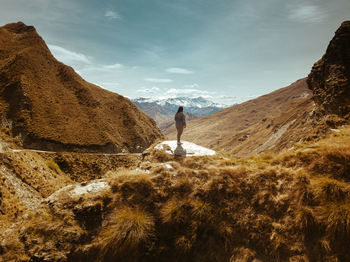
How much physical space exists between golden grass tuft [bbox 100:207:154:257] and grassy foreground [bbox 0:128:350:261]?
0.11ft

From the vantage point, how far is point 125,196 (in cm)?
783

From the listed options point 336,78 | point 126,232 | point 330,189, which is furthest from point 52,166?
point 336,78

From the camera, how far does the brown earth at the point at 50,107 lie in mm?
74638

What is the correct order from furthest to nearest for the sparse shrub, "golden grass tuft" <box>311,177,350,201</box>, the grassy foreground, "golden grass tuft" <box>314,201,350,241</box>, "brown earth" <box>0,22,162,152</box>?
"brown earth" <box>0,22,162,152</box>, the sparse shrub, "golden grass tuft" <box>311,177,350,201</box>, the grassy foreground, "golden grass tuft" <box>314,201,350,241</box>

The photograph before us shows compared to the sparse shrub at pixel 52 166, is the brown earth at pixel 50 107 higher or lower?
higher

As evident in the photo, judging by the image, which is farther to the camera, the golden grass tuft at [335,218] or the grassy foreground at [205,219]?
the grassy foreground at [205,219]

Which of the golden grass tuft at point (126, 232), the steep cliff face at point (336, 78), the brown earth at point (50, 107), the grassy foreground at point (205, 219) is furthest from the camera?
the brown earth at point (50, 107)

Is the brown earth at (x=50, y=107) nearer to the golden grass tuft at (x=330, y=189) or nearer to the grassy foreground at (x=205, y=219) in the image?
the grassy foreground at (x=205, y=219)

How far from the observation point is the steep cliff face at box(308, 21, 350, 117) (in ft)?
63.2

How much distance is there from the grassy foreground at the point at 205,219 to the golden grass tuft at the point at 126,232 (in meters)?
0.03

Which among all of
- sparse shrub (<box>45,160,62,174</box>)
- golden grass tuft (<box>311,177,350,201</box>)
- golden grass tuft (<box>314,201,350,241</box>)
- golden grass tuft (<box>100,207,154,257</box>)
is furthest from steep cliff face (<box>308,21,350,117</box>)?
sparse shrub (<box>45,160,62,174</box>)

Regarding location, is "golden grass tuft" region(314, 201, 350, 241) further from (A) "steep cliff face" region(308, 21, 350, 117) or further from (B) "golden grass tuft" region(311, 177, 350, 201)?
(A) "steep cliff face" region(308, 21, 350, 117)

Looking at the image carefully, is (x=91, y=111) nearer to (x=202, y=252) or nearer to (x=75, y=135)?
(x=75, y=135)

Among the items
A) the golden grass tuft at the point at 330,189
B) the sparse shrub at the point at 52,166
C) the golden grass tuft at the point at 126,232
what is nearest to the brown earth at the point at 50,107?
the sparse shrub at the point at 52,166
